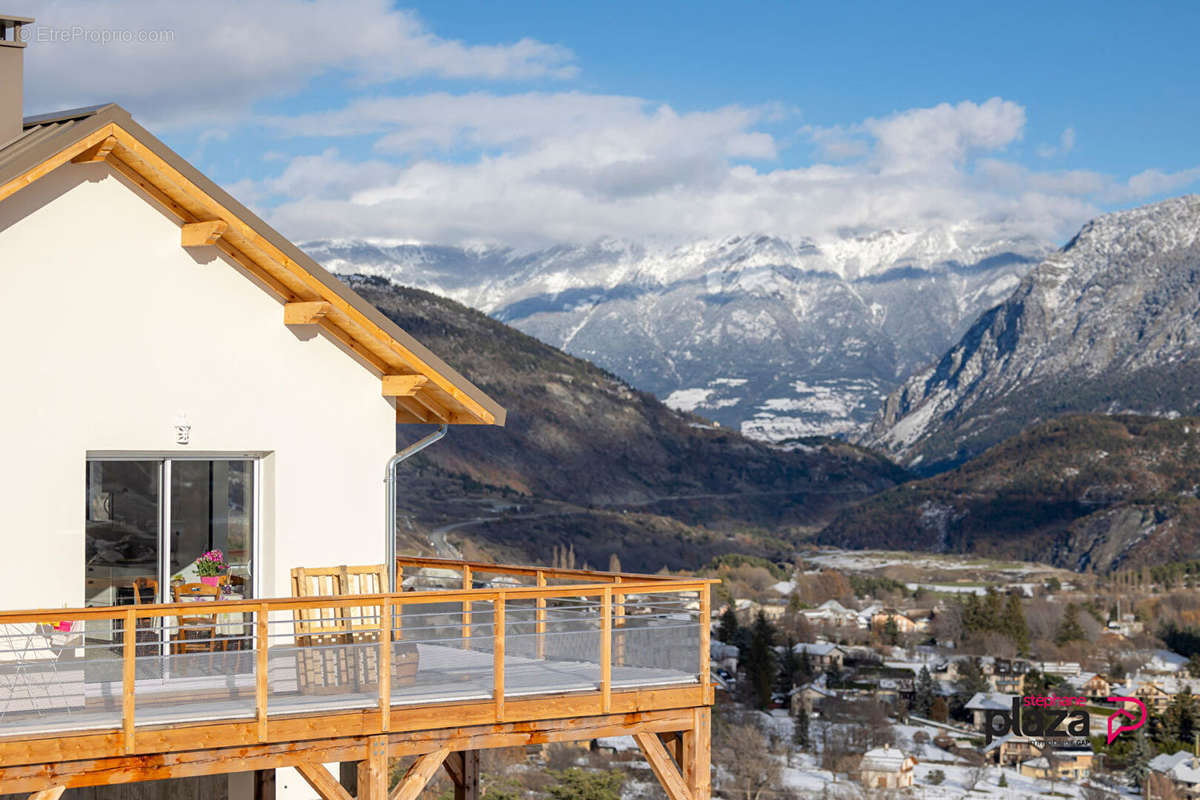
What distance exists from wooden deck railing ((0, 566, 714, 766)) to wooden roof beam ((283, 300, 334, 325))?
2580 millimetres

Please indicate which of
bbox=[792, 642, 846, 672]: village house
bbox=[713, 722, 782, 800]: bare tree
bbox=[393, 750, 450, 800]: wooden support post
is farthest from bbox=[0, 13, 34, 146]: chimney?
bbox=[792, 642, 846, 672]: village house

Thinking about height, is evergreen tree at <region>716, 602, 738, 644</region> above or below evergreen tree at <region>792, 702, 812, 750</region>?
above

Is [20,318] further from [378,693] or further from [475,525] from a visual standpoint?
[475,525]

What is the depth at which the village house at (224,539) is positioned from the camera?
33.5 ft

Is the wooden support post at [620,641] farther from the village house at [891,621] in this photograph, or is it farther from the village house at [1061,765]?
the village house at [891,621]

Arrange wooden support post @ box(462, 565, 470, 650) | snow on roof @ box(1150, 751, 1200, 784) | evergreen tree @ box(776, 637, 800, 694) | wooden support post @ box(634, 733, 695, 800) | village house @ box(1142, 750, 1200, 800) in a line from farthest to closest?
evergreen tree @ box(776, 637, 800, 694), snow on roof @ box(1150, 751, 1200, 784), village house @ box(1142, 750, 1200, 800), wooden support post @ box(634, 733, 695, 800), wooden support post @ box(462, 565, 470, 650)

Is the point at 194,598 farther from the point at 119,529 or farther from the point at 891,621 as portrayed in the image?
the point at 891,621

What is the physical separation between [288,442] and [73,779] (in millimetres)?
4068

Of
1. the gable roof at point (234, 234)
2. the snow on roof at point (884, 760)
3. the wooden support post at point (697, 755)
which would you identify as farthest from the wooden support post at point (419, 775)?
the snow on roof at point (884, 760)

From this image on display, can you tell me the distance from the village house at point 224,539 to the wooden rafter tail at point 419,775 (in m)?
0.02

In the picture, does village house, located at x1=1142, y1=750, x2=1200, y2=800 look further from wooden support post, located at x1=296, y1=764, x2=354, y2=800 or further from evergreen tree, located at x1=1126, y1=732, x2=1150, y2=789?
wooden support post, located at x1=296, y1=764, x2=354, y2=800

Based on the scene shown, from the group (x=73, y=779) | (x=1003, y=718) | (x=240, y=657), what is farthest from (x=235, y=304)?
(x=1003, y=718)

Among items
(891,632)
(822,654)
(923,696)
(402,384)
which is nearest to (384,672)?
(402,384)

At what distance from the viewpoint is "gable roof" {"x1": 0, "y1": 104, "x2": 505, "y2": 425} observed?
37.6ft
